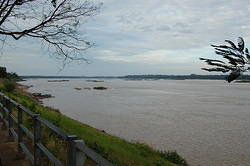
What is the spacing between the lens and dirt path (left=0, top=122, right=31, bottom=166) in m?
6.58

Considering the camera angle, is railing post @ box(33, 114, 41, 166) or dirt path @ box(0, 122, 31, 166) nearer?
railing post @ box(33, 114, 41, 166)

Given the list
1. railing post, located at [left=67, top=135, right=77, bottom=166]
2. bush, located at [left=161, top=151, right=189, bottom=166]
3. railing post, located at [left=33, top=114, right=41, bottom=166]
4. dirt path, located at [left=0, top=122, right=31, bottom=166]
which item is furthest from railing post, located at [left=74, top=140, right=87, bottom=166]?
bush, located at [left=161, top=151, right=189, bottom=166]

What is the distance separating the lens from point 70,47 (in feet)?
27.0

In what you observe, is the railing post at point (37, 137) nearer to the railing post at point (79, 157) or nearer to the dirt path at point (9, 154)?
the dirt path at point (9, 154)

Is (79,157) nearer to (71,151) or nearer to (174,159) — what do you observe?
(71,151)

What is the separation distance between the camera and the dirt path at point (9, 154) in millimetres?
6584

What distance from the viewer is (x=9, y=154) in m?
7.18

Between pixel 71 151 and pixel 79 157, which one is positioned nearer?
pixel 79 157

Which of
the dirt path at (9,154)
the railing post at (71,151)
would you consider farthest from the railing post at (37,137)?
the railing post at (71,151)

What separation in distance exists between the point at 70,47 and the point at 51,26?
0.75m

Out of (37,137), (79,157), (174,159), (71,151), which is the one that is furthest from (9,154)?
(174,159)

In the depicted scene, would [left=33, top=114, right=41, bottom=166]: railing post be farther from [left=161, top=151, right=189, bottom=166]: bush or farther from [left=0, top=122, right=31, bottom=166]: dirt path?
[left=161, top=151, right=189, bottom=166]: bush

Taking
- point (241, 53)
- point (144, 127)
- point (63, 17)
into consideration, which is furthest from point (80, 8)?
point (144, 127)

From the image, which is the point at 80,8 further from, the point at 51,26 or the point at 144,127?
the point at 144,127
